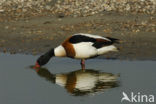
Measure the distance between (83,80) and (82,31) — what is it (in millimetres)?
7864

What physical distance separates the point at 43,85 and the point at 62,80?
0.82 meters

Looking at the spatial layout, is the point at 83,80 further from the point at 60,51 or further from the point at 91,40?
the point at 60,51

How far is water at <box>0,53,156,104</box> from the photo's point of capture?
1380cm

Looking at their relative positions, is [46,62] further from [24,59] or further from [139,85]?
[139,85]

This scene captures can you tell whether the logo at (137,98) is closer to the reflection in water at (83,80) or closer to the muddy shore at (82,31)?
the reflection in water at (83,80)

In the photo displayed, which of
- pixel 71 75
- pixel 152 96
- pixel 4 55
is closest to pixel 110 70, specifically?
pixel 71 75

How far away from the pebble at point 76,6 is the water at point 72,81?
7.86m

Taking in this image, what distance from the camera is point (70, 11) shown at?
27406 mm

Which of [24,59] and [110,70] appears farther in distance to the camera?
[24,59]

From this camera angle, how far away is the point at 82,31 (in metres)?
23.7

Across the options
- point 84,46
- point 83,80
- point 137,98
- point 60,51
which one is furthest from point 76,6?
point 137,98

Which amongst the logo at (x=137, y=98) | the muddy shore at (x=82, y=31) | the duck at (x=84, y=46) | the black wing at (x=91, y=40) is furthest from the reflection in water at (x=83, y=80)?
the muddy shore at (x=82, y=31)

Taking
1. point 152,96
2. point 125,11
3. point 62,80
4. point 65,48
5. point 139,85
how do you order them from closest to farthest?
point 152,96
point 139,85
point 62,80
point 65,48
point 125,11

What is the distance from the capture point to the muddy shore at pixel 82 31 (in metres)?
20.5
